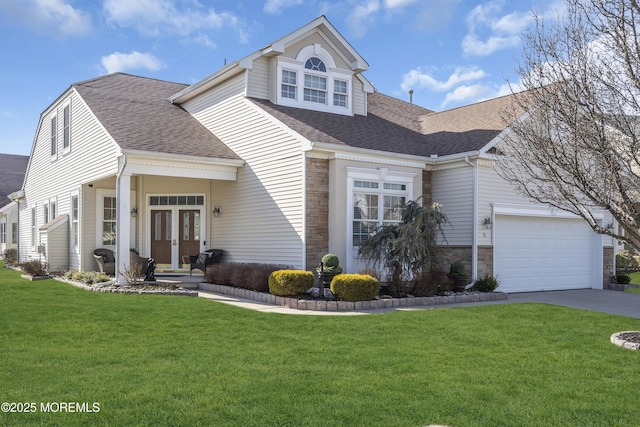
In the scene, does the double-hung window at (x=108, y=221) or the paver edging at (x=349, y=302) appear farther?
the double-hung window at (x=108, y=221)

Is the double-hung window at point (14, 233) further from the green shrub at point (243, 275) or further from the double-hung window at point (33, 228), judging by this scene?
the green shrub at point (243, 275)

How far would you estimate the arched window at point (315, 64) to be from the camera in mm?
17080

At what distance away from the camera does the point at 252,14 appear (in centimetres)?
1475

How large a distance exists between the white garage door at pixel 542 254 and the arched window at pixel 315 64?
6.84 m

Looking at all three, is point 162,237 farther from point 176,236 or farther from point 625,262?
point 625,262

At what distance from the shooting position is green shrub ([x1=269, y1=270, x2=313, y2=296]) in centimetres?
1218

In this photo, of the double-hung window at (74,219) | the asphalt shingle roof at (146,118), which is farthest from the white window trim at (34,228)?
the asphalt shingle roof at (146,118)

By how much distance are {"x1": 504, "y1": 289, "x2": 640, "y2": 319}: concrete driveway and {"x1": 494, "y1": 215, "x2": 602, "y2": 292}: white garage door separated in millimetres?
518

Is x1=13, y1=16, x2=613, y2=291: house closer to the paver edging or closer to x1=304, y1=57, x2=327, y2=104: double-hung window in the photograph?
x1=304, y1=57, x2=327, y2=104: double-hung window

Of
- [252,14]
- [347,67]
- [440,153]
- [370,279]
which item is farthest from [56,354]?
[347,67]

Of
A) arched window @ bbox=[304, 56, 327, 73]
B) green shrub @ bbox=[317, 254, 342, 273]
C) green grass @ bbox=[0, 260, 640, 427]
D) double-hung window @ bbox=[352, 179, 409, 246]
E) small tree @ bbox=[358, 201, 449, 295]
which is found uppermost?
arched window @ bbox=[304, 56, 327, 73]

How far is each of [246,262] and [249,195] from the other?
1.89 meters

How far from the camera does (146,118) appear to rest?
17406 mm

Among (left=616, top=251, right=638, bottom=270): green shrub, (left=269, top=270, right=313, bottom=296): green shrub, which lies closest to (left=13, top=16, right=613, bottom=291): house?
(left=269, top=270, right=313, bottom=296): green shrub
